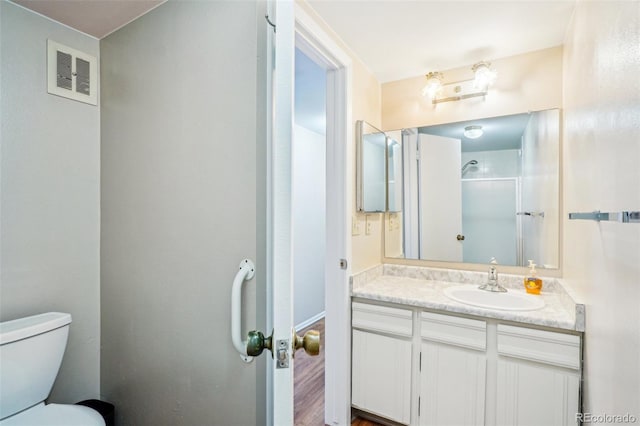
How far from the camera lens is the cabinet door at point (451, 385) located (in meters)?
1.46

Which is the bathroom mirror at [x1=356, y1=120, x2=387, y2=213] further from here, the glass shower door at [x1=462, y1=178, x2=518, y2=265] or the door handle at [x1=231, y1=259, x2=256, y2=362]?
the door handle at [x1=231, y1=259, x2=256, y2=362]

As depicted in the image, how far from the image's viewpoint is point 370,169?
193 centimetres

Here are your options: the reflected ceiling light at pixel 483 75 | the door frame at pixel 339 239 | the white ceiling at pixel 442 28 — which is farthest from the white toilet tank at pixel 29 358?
the reflected ceiling light at pixel 483 75

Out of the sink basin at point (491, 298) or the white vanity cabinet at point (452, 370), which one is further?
the sink basin at point (491, 298)

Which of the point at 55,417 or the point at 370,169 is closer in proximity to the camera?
the point at 55,417

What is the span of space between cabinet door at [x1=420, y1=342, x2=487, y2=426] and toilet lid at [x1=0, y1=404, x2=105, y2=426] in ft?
5.05

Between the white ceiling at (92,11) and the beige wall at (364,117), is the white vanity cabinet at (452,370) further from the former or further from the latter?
the white ceiling at (92,11)

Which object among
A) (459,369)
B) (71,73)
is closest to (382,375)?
(459,369)

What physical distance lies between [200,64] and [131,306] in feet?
3.72

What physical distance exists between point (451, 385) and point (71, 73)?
2.52 metres

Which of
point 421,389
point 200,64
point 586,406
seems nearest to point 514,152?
point 586,406

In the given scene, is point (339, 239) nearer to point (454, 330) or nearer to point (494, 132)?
point (454, 330)

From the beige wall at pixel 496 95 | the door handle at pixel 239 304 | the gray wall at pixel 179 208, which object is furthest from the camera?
the beige wall at pixel 496 95

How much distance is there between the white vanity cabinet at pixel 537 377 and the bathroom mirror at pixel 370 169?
992mm
